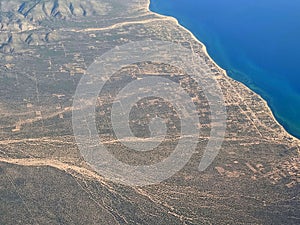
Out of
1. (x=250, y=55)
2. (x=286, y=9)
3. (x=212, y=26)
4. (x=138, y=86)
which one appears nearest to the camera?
(x=138, y=86)

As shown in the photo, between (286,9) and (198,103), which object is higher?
(286,9)

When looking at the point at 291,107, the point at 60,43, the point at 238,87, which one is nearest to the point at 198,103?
the point at 238,87

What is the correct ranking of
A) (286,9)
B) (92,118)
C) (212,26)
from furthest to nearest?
1. (286,9)
2. (212,26)
3. (92,118)

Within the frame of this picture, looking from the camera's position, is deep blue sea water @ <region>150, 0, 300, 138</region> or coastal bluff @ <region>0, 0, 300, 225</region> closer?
coastal bluff @ <region>0, 0, 300, 225</region>

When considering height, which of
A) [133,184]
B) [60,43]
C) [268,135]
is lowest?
[60,43]

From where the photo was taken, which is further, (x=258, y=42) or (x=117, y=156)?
(x=258, y=42)

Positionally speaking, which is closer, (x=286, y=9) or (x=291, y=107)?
(x=291, y=107)

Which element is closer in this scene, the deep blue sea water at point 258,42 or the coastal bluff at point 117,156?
the coastal bluff at point 117,156

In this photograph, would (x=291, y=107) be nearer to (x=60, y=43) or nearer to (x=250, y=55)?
(x=250, y=55)
